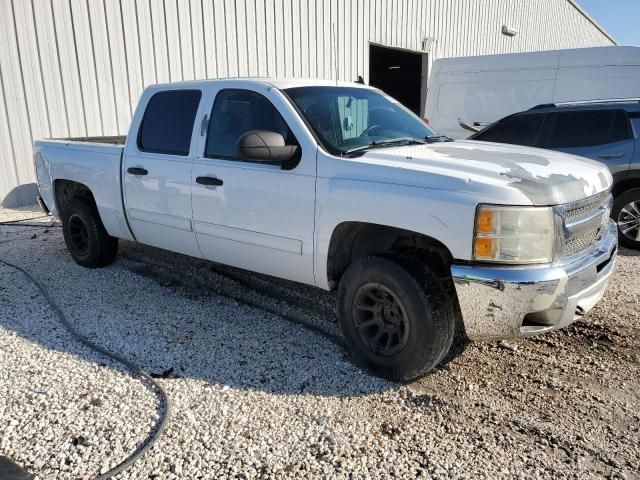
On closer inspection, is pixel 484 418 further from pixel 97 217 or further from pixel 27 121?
pixel 27 121

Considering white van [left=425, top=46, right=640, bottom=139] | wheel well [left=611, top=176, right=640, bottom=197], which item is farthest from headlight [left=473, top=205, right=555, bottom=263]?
white van [left=425, top=46, right=640, bottom=139]

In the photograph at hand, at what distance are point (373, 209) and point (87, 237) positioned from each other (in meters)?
3.67

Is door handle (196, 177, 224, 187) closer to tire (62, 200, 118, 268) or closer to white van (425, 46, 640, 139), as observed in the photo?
tire (62, 200, 118, 268)

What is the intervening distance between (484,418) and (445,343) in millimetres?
460

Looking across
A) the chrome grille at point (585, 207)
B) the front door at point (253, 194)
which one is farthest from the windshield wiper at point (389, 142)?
the chrome grille at point (585, 207)

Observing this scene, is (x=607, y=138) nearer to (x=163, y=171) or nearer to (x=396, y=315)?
(x=396, y=315)

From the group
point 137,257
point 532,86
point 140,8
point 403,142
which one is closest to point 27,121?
point 140,8

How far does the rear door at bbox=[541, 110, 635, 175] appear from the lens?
6219mm

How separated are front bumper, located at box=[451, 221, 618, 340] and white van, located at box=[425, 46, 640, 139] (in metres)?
6.81

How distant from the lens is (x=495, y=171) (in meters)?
3.06

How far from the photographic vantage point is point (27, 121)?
8789 millimetres

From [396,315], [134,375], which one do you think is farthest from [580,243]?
[134,375]

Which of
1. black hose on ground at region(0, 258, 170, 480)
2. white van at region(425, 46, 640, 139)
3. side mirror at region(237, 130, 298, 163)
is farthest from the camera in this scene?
white van at region(425, 46, 640, 139)

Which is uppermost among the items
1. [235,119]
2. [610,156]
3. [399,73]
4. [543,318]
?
[235,119]
